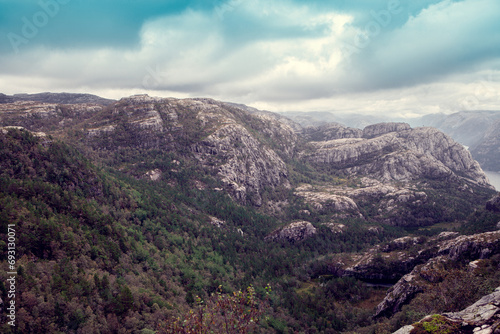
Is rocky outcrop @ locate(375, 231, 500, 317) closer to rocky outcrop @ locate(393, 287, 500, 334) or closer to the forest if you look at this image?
the forest

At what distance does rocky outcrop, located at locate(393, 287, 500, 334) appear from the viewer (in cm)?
2125

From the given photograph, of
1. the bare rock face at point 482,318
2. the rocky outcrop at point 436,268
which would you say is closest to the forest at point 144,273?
the rocky outcrop at point 436,268

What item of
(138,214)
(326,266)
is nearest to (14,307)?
(138,214)

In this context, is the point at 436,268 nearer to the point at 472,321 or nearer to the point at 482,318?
the point at 482,318

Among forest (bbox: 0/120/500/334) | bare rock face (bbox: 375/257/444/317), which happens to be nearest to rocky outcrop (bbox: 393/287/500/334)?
forest (bbox: 0/120/500/334)

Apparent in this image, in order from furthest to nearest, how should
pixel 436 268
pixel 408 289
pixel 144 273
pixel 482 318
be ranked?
pixel 144 273 < pixel 436 268 < pixel 408 289 < pixel 482 318

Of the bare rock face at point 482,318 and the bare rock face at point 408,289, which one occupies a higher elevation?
the bare rock face at point 482,318

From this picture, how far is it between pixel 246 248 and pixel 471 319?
185 m

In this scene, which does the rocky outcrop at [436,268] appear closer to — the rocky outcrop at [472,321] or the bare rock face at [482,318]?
the bare rock face at [482,318]

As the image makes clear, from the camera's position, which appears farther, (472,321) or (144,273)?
(144,273)

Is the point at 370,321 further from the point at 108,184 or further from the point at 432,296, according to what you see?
the point at 108,184

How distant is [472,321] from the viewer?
2281cm

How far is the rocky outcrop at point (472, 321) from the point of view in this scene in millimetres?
21250

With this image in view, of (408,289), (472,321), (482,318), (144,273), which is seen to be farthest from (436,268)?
(144,273)
